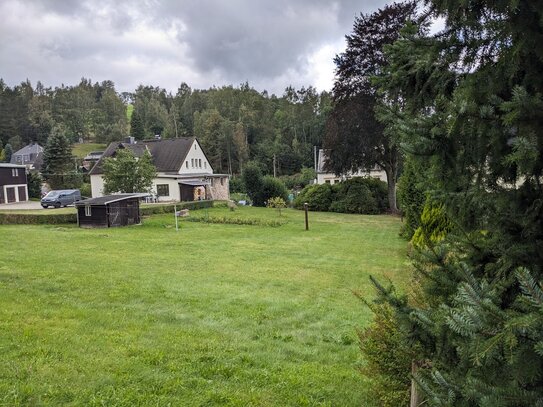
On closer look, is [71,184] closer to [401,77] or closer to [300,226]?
[300,226]

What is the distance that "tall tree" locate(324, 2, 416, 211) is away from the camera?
96.5 feet

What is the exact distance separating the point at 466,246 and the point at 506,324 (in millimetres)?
1198

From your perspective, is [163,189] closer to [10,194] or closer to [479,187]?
[10,194]

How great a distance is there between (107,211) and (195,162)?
2244 cm

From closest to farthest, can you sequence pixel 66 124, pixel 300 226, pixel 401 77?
pixel 401 77 → pixel 300 226 → pixel 66 124

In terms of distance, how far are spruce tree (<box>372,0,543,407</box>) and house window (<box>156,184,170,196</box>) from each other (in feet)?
127

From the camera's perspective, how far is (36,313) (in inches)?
A: 277

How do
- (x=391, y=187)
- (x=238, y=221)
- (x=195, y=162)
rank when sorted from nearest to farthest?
(x=238, y=221)
(x=391, y=187)
(x=195, y=162)

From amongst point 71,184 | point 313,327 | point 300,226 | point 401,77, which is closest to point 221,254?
point 313,327

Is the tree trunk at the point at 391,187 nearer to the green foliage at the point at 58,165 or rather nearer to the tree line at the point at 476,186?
the tree line at the point at 476,186

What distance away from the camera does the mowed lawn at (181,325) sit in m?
4.52

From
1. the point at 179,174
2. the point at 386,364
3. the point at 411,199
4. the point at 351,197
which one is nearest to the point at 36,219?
the point at 179,174

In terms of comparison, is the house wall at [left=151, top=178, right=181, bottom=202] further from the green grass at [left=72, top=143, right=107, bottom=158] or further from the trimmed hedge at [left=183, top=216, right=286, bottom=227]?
the green grass at [left=72, top=143, right=107, bottom=158]

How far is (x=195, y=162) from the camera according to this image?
4522 cm
